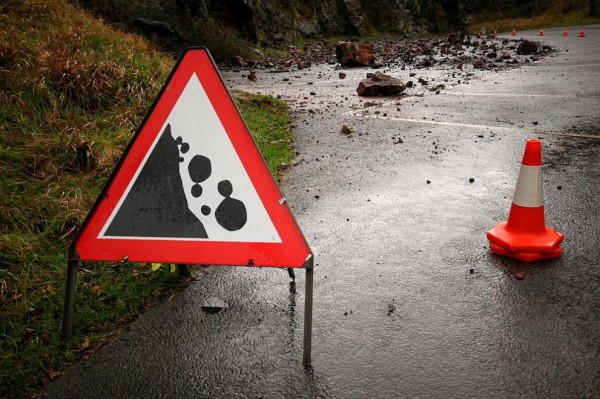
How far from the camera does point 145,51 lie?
8383 millimetres

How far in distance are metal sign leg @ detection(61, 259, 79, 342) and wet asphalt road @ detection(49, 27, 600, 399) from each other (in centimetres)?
23

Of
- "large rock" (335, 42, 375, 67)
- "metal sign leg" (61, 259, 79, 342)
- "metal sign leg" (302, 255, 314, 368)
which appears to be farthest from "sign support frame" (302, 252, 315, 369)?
"large rock" (335, 42, 375, 67)

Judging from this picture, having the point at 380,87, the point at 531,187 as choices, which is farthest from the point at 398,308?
the point at 380,87

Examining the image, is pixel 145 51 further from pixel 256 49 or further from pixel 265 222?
pixel 256 49

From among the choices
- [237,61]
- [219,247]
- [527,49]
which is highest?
[219,247]

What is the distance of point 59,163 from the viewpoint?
4520 mm

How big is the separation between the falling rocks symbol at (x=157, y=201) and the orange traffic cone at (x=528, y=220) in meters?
2.24

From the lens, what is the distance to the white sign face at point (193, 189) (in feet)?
7.95

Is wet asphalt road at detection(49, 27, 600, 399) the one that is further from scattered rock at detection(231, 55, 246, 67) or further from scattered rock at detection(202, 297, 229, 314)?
scattered rock at detection(231, 55, 246, 67)

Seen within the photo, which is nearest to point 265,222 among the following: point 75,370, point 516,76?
point 75,370

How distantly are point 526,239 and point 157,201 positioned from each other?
250 cm

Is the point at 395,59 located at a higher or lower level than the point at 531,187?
lower

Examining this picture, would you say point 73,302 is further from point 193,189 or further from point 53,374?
point 193,189

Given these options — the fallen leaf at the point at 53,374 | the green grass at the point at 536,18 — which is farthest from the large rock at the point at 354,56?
the green grass at the point at 536,18
